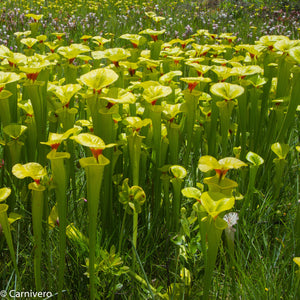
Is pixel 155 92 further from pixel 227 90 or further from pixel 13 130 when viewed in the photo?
pixel 13 130

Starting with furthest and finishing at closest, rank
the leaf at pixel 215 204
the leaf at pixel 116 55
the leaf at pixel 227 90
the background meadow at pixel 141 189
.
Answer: the leaf at pixel 116 55, the leaf at pixel 227 90, the background meadow at pixel 141 189, the leaf at pixel 215 204

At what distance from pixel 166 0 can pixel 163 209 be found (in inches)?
347

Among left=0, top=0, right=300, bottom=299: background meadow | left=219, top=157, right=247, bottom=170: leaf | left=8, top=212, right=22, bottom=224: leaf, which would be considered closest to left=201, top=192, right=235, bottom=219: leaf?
left=0, top=0, right=300, bottom=299: background meadow

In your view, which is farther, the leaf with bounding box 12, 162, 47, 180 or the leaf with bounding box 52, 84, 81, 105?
the leaf with bounding box 52, 84, 81, 105

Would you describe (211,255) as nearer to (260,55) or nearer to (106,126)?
(106,126)

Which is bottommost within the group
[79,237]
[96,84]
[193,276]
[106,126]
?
[193,276]

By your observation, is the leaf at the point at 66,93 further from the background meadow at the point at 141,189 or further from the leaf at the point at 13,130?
the leaf at the point at 13,130

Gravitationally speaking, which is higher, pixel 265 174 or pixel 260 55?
pixel 260 55

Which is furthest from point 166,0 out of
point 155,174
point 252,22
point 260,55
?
point 155,174

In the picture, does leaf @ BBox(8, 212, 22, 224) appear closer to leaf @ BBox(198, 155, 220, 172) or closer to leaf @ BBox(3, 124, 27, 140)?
leaf @ BBox(3, 124, 27, 140)

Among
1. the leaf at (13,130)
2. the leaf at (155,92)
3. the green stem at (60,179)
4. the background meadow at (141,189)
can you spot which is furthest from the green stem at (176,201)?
the leaf at (13,130)

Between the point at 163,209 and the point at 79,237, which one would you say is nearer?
the point at 79,237

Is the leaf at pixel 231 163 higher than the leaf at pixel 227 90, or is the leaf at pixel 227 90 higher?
the leaf at pixel 227 90

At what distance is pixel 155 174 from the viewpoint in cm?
154
